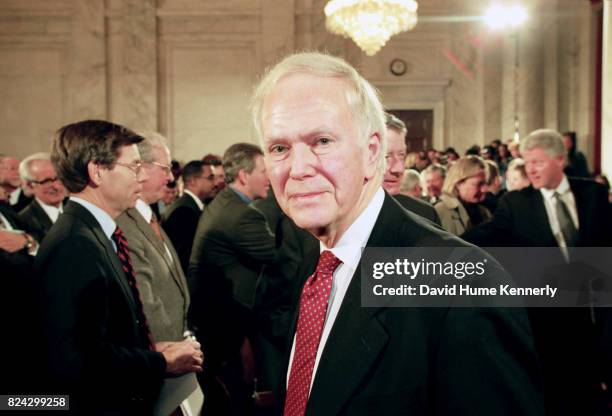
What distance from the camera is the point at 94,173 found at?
2.59 meters

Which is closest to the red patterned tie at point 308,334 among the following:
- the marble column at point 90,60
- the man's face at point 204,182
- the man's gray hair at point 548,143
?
the man's gray hair at point 548,143

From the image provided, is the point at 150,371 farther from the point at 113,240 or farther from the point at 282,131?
the point at 282,131

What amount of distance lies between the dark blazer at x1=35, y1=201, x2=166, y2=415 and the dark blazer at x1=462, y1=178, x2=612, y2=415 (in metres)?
2.49

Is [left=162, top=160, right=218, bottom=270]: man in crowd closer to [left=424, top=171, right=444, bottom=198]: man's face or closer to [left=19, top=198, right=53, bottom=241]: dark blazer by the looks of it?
[left=19, top=198, right=53, bottom=241]: dark blazer

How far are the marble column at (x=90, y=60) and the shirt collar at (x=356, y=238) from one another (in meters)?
13.9

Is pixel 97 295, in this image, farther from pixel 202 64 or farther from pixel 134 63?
pixel 202 64

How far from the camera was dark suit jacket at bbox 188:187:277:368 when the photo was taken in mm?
4016

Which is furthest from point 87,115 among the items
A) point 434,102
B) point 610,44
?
point 610,44

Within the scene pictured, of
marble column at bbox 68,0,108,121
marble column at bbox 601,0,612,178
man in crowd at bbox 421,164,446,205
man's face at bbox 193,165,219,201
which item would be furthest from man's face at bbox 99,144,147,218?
marble column at bbox 68,0,108,121

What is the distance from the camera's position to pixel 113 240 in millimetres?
2633

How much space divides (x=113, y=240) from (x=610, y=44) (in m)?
6.20

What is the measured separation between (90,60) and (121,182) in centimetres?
1292

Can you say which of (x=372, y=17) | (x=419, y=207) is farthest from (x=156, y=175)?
(x=372, y=17)

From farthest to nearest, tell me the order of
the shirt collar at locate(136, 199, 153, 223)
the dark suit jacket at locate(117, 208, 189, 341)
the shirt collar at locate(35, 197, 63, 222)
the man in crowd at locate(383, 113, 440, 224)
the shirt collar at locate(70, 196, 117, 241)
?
1. the shirt collar at locate(35, 197, 63, 222)
2. the man in crowd at locate(383, 113, 440, 224)
3. the shirt collar at locate(136, 199, 153, 223)
4. the dark suit jacket at locate(117, 208, 189, 341)
5. the shirt collar at locate(70, 196, 117, 241)
